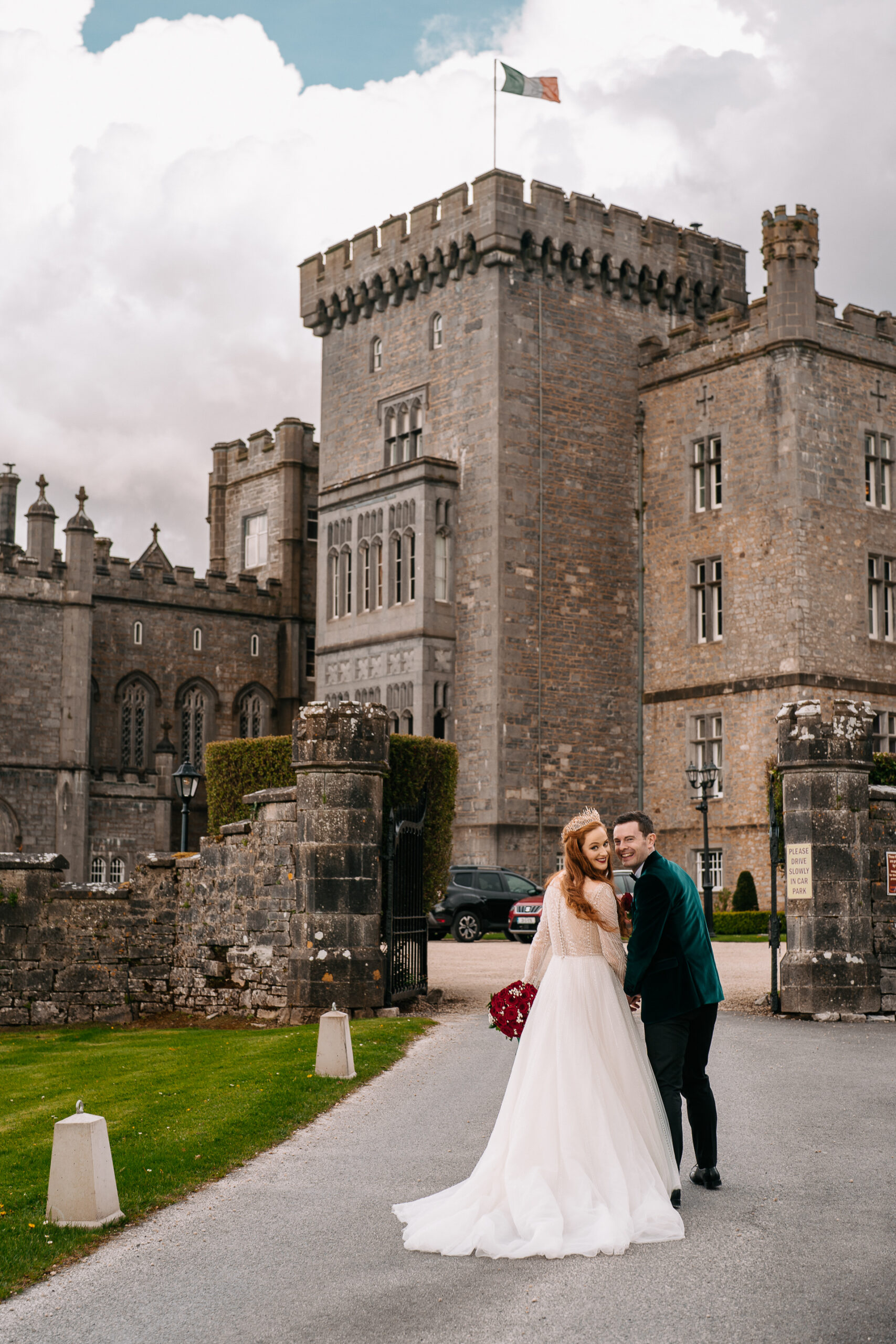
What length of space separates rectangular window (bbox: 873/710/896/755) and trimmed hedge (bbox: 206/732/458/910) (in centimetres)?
1665

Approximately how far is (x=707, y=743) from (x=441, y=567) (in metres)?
7.46

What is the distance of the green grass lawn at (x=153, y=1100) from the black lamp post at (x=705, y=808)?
1567cm

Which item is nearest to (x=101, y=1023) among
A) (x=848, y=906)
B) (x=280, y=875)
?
(x=280, y=875)

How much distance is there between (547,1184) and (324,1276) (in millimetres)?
1140

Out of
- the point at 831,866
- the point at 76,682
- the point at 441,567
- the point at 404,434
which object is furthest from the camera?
the point at 76,682

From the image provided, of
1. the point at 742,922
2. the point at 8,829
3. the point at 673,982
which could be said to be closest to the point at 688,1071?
the point at 673,982

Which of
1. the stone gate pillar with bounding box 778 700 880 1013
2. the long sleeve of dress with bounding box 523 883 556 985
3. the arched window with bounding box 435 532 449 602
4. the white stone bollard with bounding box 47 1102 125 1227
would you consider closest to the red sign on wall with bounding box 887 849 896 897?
the stone gate pillar with bounding box 778 700 880 1013

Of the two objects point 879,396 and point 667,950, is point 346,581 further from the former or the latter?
point 667,950

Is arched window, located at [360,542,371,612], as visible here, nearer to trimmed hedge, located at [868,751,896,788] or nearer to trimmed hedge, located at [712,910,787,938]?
trimmed hedge, located at [712,910,787,938]

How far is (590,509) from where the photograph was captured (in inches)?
1428

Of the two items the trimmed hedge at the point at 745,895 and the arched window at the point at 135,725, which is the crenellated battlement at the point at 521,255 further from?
the trimmed hedge at the point at 745,895

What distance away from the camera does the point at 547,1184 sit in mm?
6621

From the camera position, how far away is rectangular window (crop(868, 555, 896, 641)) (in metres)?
34.3

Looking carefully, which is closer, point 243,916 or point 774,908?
point 774,908
